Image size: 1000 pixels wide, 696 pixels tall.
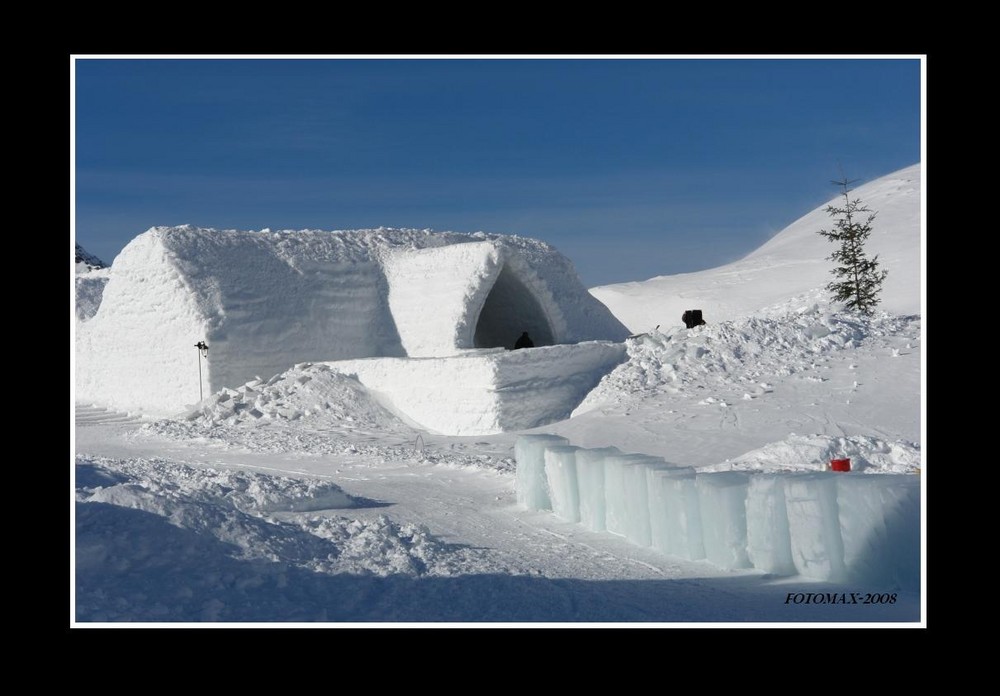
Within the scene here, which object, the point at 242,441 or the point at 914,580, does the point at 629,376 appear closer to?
the point at 242,441

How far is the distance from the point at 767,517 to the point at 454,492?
483cm

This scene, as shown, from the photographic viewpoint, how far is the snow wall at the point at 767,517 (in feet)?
19.1

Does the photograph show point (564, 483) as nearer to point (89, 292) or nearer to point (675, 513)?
point (675, 513)

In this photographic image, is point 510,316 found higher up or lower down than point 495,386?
higher up

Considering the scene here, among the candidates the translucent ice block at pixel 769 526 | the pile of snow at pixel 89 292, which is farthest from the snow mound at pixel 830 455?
the pile of snow at pixel 89 292

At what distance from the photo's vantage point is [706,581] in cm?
638

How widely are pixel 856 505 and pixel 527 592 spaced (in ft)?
7.13

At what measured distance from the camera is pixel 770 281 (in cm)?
4503

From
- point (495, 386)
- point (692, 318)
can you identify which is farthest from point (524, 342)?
point (495, 386)

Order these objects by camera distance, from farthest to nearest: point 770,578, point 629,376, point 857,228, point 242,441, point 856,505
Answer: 1. point 857,228
2. point 629,376
3. point 242,441
4. point 770,578
5. point 856,505

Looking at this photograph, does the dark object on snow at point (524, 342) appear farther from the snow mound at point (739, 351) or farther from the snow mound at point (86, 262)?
the snow mound at point (86, 262)

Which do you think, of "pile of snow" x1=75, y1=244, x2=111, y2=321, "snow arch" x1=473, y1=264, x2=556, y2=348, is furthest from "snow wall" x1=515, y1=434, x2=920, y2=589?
"pile of snow" x1=75, y1=244, x2=111, y2=321

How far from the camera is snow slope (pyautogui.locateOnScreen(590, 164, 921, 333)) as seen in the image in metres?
41.2

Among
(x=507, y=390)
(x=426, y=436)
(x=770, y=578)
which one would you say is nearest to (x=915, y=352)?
(x=507, y=390)
